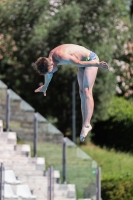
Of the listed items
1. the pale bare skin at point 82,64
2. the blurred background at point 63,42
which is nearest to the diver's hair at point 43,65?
the pale bare skin at point 82,64

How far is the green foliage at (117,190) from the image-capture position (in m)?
30.2

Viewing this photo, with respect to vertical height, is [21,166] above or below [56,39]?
above

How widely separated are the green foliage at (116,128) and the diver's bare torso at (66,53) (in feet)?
91.4

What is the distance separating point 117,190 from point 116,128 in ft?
46.7

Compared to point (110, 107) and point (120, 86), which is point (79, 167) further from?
point (120, 86)

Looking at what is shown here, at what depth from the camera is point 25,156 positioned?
27.8 meters

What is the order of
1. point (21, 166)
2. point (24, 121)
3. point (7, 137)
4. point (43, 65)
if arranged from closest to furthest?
point (43, 65)
point (21, 166)
point (7, 137)
point (24, 121)

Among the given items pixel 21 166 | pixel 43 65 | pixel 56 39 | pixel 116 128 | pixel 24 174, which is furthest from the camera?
pixel 116 128

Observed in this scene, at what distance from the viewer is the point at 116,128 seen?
44531mm

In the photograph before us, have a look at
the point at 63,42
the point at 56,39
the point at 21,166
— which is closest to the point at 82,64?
the point at 21,166

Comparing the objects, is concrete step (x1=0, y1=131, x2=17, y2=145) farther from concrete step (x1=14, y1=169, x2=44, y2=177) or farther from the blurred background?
the blurred background

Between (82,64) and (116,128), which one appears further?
(116,128)

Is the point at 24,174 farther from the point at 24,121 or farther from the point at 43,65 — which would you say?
the point at 43,65

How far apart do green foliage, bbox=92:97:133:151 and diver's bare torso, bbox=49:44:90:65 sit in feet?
91.4
